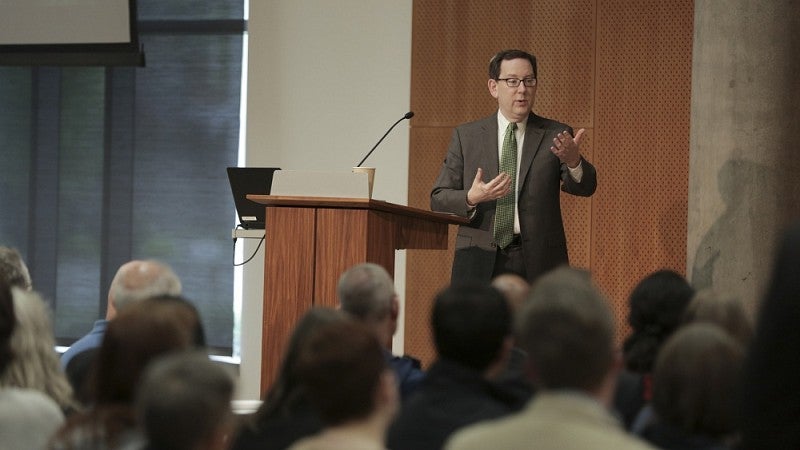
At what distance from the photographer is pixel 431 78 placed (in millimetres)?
7480

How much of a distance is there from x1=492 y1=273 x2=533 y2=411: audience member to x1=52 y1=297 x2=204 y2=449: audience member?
2.42 feet

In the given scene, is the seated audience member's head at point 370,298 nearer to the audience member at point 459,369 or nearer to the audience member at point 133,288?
the audience member at point 133,288

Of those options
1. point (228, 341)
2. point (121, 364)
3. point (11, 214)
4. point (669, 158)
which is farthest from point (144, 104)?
point (121, 364)

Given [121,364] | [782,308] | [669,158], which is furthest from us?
[669,158]

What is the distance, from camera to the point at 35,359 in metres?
2.82

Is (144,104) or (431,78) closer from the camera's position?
(431,78)

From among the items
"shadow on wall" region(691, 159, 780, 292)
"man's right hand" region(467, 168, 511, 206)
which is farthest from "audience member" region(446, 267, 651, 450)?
"shadow on wall" region(691, 159, 780, 292)

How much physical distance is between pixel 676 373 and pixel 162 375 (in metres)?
0.97

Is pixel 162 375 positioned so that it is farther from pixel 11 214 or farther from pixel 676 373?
pixel 11 214

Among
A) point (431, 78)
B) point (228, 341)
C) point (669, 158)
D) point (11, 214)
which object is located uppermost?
point (431, 78)

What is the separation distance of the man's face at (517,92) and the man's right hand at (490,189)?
591 millimetres

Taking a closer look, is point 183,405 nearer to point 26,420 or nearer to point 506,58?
point 26,420

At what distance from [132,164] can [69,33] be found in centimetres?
106

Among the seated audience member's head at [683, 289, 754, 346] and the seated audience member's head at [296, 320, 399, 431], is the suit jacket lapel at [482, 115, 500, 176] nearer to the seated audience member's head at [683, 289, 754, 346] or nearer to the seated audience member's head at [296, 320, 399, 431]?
the seated audience member's head at [683, 289, 754, 346]
